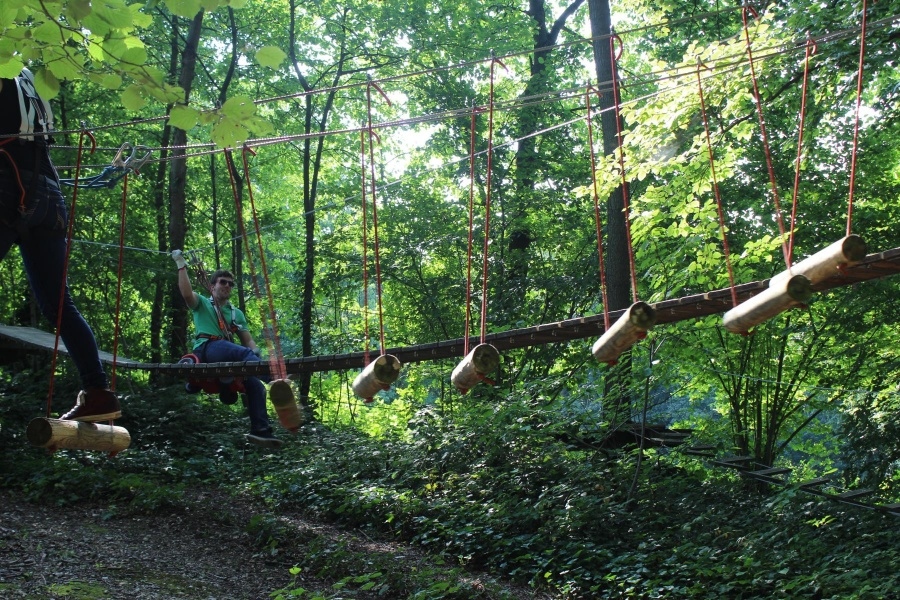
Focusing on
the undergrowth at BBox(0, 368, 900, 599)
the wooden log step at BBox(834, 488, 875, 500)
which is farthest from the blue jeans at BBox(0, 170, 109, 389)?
the wooden log step at BBox(834, 488, 875, 500)

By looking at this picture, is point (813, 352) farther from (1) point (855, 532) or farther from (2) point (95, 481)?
(2) point (95, 481)

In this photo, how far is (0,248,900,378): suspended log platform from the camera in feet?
10.8

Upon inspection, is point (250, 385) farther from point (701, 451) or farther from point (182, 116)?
point (701, 451)

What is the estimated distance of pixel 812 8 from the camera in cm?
615

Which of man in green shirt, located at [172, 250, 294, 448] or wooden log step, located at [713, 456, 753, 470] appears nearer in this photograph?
man in green shirt, located at [172, 250, 294, 448]

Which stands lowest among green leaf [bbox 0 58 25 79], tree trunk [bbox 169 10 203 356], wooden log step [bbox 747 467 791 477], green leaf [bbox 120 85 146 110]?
wooden log step [bbox 747 467 791 477]

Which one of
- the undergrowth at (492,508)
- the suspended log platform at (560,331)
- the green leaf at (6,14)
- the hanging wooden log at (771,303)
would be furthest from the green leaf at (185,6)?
the undergrowth at (492,508)

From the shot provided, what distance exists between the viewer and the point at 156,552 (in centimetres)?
539

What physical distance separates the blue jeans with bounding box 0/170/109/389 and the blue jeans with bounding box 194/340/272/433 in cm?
192

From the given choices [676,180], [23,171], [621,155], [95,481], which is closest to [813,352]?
[676,180]

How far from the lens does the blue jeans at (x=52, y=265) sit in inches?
125

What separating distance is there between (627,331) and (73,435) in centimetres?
209

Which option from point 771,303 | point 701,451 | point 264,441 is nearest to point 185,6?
point 771,303

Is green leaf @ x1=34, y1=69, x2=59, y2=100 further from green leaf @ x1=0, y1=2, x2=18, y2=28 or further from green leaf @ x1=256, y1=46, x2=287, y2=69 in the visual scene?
green leaf @ x1=256, y1=46, x2=287, y2=69
